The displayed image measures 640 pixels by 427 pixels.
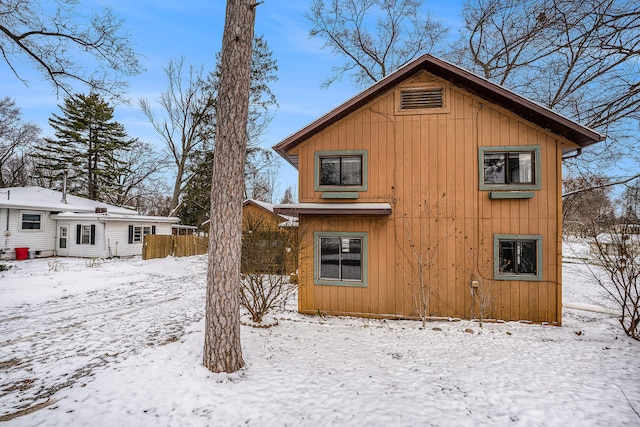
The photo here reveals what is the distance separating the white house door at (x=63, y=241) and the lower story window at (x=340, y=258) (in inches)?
771

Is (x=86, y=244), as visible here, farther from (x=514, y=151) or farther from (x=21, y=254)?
(x=514, y=151)

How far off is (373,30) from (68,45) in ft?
45.7

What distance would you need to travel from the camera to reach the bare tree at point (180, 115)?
23625 millimetres

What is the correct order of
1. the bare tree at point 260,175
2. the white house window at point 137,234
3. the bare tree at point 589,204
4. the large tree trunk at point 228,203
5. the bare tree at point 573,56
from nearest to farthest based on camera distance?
the large tree trunk at point 228,203, the bare tree at point 589,204, the bare tree at point 573,56, the white house window at point 137,234, the bare tree at point 260,175

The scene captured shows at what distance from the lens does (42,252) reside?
18188 mm

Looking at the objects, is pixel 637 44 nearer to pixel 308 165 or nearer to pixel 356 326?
pixel 308 165

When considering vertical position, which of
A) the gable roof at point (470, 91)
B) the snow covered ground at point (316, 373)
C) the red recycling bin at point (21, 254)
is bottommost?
the snow covered ground at point (316, 373)

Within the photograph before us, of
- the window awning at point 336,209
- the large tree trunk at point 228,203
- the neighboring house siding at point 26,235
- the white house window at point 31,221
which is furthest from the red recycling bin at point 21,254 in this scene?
the large tree trunk at point 228,203

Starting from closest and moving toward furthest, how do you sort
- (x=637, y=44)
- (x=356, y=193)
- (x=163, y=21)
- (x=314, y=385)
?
1. (x=314, y=385)
2. (x=356, y=193)
3. (x=637, y=44)
4. (x=163, y=21)

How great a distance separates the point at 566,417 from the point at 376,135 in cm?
626

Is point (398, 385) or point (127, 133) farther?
point (127, 133)

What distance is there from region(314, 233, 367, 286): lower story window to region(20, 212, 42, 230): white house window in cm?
1989

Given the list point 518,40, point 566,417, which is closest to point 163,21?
point 566,417

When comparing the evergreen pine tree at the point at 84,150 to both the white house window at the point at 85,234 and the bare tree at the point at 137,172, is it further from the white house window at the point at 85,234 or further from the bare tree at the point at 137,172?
the white house window at the point at 85,234
